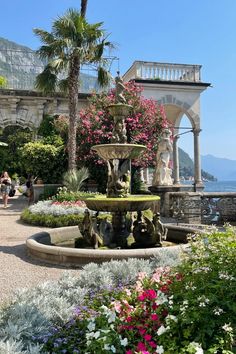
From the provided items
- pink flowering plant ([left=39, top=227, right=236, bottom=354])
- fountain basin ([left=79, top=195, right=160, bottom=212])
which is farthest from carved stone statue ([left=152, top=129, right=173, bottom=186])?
pink flowering plant ([left=39, top=227, right=236, bottom=354])

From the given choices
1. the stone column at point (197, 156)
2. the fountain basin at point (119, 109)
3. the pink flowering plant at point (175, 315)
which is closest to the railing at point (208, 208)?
the fountain basin at point (119, 109)

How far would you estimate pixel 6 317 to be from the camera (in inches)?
133

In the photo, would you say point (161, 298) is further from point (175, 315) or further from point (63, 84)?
point (63, 84)

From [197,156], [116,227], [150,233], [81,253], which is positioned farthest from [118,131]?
[197,156]

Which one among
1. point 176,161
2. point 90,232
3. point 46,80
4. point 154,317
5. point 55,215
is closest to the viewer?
point 154,317

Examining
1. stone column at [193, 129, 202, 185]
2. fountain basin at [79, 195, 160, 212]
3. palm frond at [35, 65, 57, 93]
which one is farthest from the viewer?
stone column at [193, 129, 202, 185]

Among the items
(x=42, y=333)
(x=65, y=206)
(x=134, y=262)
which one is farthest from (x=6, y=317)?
(x=65, y=206)

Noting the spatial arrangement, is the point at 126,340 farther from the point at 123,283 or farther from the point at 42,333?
the point at 123,283

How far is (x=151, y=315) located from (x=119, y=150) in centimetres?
486

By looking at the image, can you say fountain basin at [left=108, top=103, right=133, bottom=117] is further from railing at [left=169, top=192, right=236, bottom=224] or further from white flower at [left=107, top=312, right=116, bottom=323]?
white flower at [left=107, top=312, right=116, bottom=323]

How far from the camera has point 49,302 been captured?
12.1 feet

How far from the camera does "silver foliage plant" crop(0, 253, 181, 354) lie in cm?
295

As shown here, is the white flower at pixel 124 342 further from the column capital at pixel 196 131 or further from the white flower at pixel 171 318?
the column capital at pixel 196 131

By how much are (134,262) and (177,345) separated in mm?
2595
